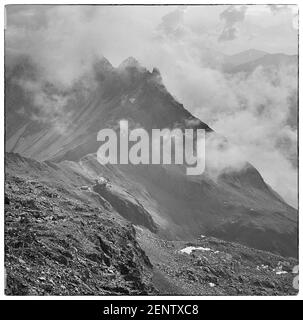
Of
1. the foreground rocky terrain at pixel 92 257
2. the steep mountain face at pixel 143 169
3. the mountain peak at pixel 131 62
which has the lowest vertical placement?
the foreground rocky terrain at pixel 92 257

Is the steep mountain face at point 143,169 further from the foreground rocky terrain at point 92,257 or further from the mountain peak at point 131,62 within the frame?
the foreground rocky terrain at point 92,257

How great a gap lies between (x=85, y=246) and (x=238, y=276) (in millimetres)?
45967

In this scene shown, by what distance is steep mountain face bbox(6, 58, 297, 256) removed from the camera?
126731mm

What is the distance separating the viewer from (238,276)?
354 feet

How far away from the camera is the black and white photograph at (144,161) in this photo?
6462 cm

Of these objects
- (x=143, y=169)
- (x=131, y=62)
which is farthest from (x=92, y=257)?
(x=143, y=169)

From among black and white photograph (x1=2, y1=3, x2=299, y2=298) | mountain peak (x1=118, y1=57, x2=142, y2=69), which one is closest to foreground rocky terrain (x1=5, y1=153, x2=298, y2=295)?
black and white photograph (x1=2, y1=3, x2=299, y2=298)

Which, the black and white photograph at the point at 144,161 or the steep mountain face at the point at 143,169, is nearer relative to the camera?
the black and white photograph at the point at 144,161

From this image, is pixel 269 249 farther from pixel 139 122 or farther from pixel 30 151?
pixel 30 151

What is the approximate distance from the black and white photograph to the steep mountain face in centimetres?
53

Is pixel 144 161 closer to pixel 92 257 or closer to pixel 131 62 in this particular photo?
pixel 131 62

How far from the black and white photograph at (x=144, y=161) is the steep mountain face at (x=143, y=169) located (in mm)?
533

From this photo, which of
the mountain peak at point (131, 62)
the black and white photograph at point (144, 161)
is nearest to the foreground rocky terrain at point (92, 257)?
the black and white photograph at point (144, 161)

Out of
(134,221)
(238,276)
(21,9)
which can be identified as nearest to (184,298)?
(21,9)
